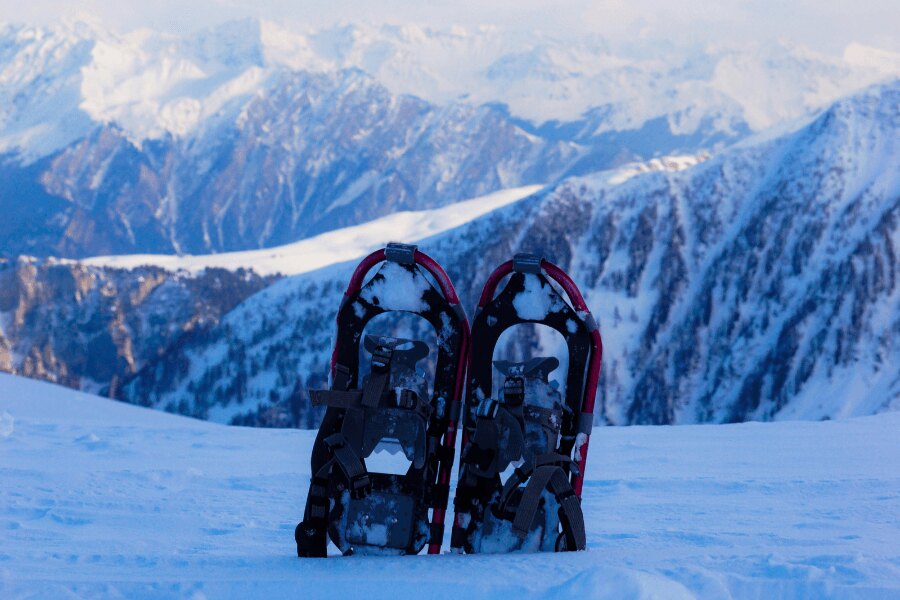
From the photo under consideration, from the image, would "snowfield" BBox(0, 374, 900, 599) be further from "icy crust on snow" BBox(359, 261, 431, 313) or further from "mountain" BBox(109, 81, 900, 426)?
Result: "mountain" BBox(109, 81, 900, 426)

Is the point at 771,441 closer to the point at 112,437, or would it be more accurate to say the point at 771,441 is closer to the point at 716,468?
the point at 716,468

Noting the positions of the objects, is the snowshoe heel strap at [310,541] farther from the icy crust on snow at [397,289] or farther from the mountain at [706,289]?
the mountain at [706,289]

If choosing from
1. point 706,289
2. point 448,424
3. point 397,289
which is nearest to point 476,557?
point 448,424

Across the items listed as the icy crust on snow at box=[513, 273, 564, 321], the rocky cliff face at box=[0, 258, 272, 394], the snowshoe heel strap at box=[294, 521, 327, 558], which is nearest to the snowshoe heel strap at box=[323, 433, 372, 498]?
the snowshoe heel strap at box=[294, 521, 327, 558]

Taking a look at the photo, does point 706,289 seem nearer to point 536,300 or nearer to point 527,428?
point 536,300

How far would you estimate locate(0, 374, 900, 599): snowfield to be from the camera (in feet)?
15.5

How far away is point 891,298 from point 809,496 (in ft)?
367

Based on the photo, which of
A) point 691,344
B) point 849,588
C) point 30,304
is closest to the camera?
point 849,588

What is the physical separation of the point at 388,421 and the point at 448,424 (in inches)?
15.3

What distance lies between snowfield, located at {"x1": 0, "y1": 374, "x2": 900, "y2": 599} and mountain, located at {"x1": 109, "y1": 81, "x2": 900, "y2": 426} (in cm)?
9345

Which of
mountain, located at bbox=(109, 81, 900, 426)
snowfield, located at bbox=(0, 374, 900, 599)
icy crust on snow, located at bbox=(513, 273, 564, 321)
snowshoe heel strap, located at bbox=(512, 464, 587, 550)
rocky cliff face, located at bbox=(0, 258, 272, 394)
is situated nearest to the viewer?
snowfield, located at bbox=(0, 374, 900, 599)

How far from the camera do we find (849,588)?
4.55 metres

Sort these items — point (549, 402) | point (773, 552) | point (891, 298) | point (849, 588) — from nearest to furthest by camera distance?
point (849, 588) → point (773, 552) → point (549, 402) → point (891, 298)

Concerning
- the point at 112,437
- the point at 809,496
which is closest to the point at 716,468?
the point at 809,496
